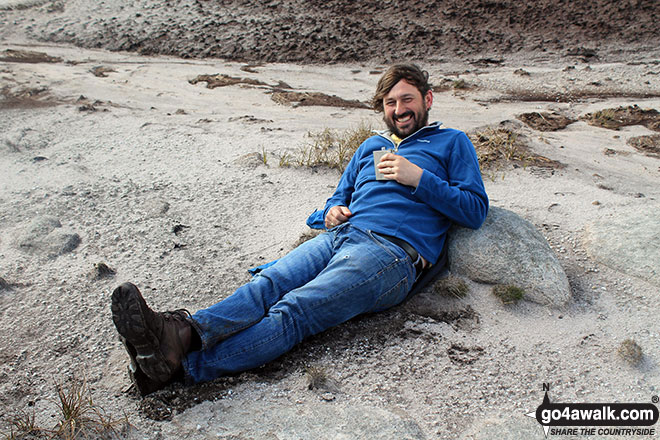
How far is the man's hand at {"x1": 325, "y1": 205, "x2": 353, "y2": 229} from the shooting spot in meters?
3.16

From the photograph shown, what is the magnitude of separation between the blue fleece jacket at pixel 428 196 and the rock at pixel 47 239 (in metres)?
1.97

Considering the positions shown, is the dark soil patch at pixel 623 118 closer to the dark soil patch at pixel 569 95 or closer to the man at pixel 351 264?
the dark soil patch at pixel 569 95

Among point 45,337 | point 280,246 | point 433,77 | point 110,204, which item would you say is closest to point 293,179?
point 280,246

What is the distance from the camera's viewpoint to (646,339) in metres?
2.77

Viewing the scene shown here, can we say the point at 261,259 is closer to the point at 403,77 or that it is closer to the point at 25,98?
the point at 403,77

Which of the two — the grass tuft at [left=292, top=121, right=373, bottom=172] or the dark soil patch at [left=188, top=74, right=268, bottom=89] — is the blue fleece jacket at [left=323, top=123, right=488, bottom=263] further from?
the dark soil patch at [left=188, top=74, right=268, bottom=89]

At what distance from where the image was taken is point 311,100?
→ 23.2 feet

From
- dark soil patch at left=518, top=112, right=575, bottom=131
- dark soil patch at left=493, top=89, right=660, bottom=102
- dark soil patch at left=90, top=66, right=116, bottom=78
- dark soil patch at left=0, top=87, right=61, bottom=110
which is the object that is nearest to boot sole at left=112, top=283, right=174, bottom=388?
dark soil patch at left=518, top=112, right=575, bottom=131

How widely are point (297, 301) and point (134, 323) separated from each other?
0.75 meters

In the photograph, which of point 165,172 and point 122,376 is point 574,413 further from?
point 165,172

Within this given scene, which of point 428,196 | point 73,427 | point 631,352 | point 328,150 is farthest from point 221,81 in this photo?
point 631,352

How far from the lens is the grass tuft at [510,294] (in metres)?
3.02

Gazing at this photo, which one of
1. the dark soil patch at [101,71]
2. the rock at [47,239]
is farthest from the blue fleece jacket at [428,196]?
the dark soil patch at [101,71]

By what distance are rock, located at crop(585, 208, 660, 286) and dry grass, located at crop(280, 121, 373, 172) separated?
2.13 metres
